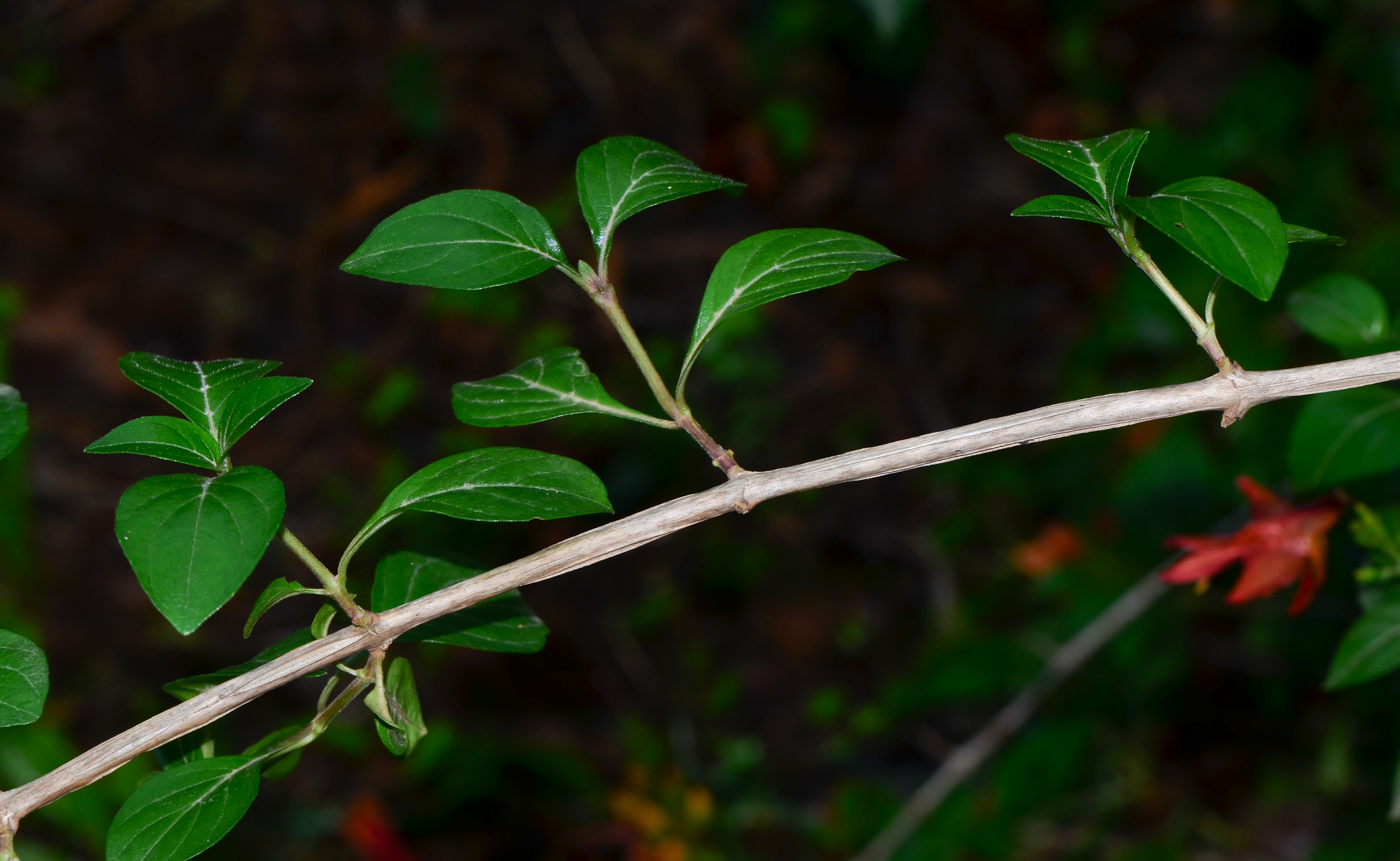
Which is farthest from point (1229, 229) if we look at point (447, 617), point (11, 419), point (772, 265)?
point (11, 419)

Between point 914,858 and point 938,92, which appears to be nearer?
point 914,858

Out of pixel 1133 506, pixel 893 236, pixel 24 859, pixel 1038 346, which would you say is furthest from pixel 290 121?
pixel 1133 506

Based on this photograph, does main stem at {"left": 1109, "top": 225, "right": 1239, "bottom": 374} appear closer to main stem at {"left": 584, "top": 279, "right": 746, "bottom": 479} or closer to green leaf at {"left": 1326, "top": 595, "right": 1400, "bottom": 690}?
main stem at {"left": 584, "top": 279, "right": 746, "bottom": 479}

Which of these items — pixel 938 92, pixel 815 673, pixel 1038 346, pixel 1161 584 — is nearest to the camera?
pixel 1161 584

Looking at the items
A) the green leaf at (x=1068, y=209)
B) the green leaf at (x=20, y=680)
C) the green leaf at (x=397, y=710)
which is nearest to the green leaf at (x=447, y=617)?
the green leaf at (x=397, y=710)

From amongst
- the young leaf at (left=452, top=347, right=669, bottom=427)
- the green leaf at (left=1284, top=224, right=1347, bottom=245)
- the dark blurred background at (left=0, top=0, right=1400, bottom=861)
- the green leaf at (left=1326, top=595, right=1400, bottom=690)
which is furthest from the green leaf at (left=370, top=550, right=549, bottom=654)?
the dark blurred background at (left=0, top=0, right=1400, bottom=861)

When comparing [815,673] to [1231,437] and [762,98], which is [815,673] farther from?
[762,98]

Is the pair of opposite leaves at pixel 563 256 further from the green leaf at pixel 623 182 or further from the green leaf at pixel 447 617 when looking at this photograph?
the green leaf at pixel 447 617
